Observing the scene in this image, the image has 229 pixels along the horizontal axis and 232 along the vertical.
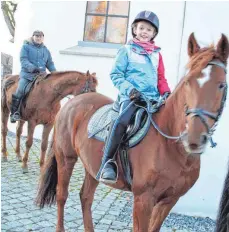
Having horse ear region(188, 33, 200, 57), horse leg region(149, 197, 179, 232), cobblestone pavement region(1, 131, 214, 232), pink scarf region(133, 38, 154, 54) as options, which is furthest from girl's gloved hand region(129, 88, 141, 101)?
cobblestone pavement region(1, 131, 214, 232)

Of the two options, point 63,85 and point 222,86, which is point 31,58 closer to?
point 63,85

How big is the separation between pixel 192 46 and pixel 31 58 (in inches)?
215

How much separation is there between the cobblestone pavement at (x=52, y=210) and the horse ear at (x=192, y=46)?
8.70 feet

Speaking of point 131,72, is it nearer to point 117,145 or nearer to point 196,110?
point 117,145

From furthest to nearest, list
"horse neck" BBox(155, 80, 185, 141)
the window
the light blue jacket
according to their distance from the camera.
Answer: the window
the light blue jacket
"horse neck" BBox(155, 80, 185, 141)

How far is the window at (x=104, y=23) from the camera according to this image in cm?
1091

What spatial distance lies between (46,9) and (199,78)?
29.8 feet

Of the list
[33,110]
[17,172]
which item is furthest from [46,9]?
[17,172]

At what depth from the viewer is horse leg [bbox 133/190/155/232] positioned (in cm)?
293

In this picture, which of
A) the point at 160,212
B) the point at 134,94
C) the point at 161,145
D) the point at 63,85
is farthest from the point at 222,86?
the point at 63,85

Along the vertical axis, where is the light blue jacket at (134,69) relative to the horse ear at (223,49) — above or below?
below

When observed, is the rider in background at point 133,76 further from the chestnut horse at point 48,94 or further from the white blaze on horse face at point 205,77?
the chestnut horse at point 48,94

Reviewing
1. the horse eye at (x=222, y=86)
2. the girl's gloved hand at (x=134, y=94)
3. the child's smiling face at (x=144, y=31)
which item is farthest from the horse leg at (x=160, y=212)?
the child's smiling face at (x=144, y=31)

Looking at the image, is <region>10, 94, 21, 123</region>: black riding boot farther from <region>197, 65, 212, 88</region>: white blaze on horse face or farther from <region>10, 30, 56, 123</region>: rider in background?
<region>197, 65, 212, 88</region>: white blaze on horse face
